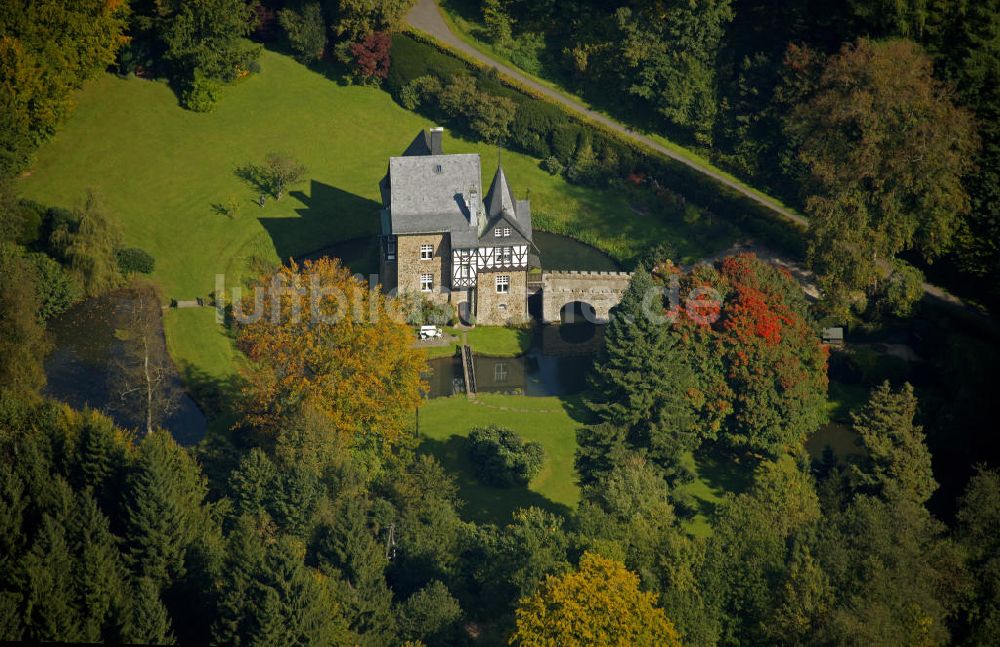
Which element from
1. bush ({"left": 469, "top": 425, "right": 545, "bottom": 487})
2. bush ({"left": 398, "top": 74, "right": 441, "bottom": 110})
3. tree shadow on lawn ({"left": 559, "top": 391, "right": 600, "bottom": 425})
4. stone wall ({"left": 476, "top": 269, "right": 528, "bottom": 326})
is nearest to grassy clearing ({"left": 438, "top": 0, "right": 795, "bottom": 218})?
bush ({"left": 398, "top": 74, "right": 441, "bottom": 110})

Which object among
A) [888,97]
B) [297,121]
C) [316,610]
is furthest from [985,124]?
[316,610]

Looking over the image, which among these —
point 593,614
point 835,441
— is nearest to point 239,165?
point 835,441

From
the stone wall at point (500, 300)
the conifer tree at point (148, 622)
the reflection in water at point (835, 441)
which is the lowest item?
the conifer tree at point (148, 622)

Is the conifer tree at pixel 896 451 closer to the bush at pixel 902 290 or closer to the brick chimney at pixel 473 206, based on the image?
the bush at pixel 902 290

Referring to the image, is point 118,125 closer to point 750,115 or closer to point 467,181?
point 467,181

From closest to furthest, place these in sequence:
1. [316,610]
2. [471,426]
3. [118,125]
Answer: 1. [316,610]
2. [471,426]
3. [118,125]

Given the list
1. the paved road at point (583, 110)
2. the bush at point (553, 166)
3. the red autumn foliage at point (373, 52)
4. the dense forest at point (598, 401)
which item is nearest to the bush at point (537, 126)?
the dense forest at point (598, 401)
